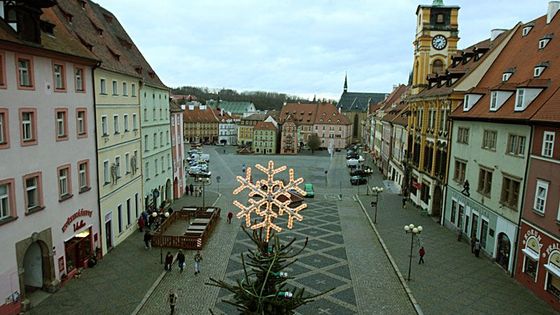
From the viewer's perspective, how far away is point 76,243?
21234mm

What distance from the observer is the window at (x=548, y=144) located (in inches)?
766

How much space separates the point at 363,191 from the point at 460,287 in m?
30.2

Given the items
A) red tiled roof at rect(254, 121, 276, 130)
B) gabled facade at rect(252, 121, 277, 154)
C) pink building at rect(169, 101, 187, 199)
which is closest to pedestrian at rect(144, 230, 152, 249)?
pink building at rect(169, 101, 187, 199)

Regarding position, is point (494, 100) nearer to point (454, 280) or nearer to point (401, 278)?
point (454, 280)


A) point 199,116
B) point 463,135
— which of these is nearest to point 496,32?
point 463,135

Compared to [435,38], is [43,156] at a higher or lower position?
lower

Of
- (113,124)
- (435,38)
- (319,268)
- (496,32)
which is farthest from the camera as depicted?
(435,38)

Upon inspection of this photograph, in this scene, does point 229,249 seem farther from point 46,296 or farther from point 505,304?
point 505,304

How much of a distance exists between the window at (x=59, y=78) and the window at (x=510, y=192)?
23.8 metres

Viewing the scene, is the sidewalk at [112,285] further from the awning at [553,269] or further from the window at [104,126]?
Result: the awning at [553,269]

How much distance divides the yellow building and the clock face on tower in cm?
2898

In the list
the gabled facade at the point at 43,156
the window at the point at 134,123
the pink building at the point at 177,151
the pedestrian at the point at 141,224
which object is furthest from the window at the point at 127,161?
the pink building at the point at 177,151

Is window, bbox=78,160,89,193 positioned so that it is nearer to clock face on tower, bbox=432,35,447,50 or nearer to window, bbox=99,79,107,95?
window, bbox=99,79,107,95

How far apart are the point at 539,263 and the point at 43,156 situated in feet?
77.0
